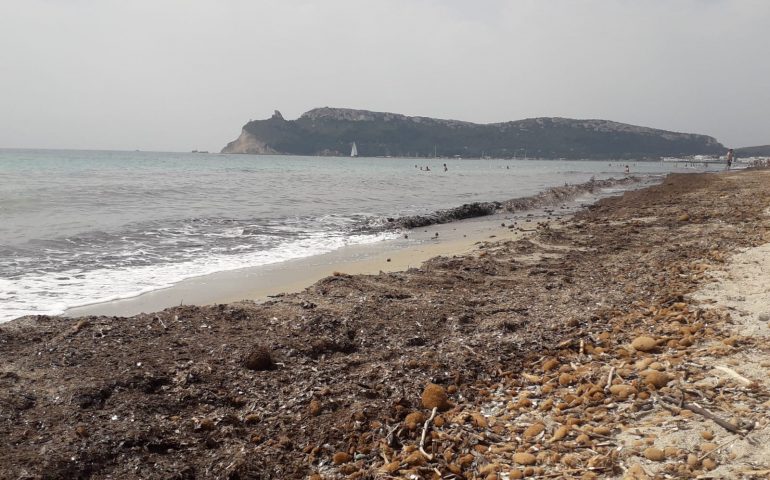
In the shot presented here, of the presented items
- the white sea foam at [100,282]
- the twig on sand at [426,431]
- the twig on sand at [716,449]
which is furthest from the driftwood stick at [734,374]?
the white sea foam at [100,282]

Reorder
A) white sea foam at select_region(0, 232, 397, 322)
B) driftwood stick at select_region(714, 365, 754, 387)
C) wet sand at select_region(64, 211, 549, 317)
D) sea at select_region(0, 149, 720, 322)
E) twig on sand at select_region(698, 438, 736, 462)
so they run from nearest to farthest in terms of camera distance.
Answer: twig on sand at select_region(698, 438, 736, 462) < driftwood stick at select_region(714, 365, 754, 387) < white sea foam at select_region(0, 232, 397, 322) < wet sand at select_region(64, 211, 549, 317) < sea at select_region(0, 149, 720, 322)

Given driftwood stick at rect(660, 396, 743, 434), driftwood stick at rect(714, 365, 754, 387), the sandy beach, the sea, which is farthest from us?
the sea

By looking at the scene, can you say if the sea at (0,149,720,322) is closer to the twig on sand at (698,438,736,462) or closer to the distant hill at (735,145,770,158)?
the twig on sand at (698,438,736,462)

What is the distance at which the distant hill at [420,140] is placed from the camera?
18088 cm

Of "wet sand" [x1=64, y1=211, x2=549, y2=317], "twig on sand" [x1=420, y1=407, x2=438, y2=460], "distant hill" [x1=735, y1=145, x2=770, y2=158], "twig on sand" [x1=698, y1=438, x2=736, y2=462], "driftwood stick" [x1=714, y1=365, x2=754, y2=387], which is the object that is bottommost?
"wet sand" [x1=64, y1=211, x2=549, y2=317]

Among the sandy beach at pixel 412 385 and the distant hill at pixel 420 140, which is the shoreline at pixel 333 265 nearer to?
the sandy beach at pixel 412 385

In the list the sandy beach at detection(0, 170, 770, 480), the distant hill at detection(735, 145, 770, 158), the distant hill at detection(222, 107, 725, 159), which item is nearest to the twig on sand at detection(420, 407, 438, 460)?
the sandy beach at detection(0, 170, 770, 480)

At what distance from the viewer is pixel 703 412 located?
9.74 feet

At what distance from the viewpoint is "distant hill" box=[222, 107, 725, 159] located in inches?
7121

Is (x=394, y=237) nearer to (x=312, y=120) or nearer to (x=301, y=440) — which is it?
(x=301, y=440)

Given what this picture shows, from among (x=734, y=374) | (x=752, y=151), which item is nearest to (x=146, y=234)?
(x=734, y=374)

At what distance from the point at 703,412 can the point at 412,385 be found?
193 cm

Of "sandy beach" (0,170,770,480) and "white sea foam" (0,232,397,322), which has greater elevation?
"sandy beach" (0,170,770,480)

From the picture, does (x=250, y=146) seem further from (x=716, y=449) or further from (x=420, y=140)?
(x=716, y=449)
